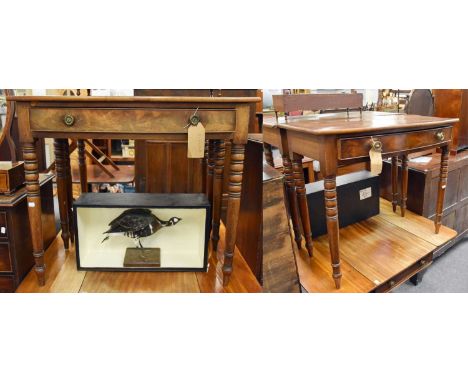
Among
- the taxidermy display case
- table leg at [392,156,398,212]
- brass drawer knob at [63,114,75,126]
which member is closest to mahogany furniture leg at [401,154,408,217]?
table leg at [392,156,398,212]

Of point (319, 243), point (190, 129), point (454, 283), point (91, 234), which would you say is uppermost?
point (190, 129)

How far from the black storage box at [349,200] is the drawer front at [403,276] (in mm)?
314

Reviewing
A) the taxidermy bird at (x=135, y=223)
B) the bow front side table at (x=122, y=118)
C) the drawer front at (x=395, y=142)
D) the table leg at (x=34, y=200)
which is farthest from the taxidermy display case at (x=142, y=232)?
the drawer front at (x=395, y=142)

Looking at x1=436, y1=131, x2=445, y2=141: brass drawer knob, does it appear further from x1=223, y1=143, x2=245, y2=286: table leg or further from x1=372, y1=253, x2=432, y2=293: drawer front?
x1=223, y1=143, x2=245, y2=286: table leg

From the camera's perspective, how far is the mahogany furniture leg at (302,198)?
128 centimetres

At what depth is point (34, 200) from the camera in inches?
39.3

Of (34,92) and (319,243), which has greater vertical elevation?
(34,92)

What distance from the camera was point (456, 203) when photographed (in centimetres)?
189

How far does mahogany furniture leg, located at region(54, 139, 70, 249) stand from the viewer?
123 cm

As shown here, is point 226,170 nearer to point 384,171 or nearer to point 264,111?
point 264,111

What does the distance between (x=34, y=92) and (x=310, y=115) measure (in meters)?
0.99

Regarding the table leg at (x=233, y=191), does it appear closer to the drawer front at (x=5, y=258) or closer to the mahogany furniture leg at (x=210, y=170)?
the mahogany furniture leg at (x=210, y=170)

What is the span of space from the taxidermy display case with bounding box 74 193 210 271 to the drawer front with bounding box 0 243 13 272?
188 mm

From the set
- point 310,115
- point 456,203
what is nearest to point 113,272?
point 310,115
